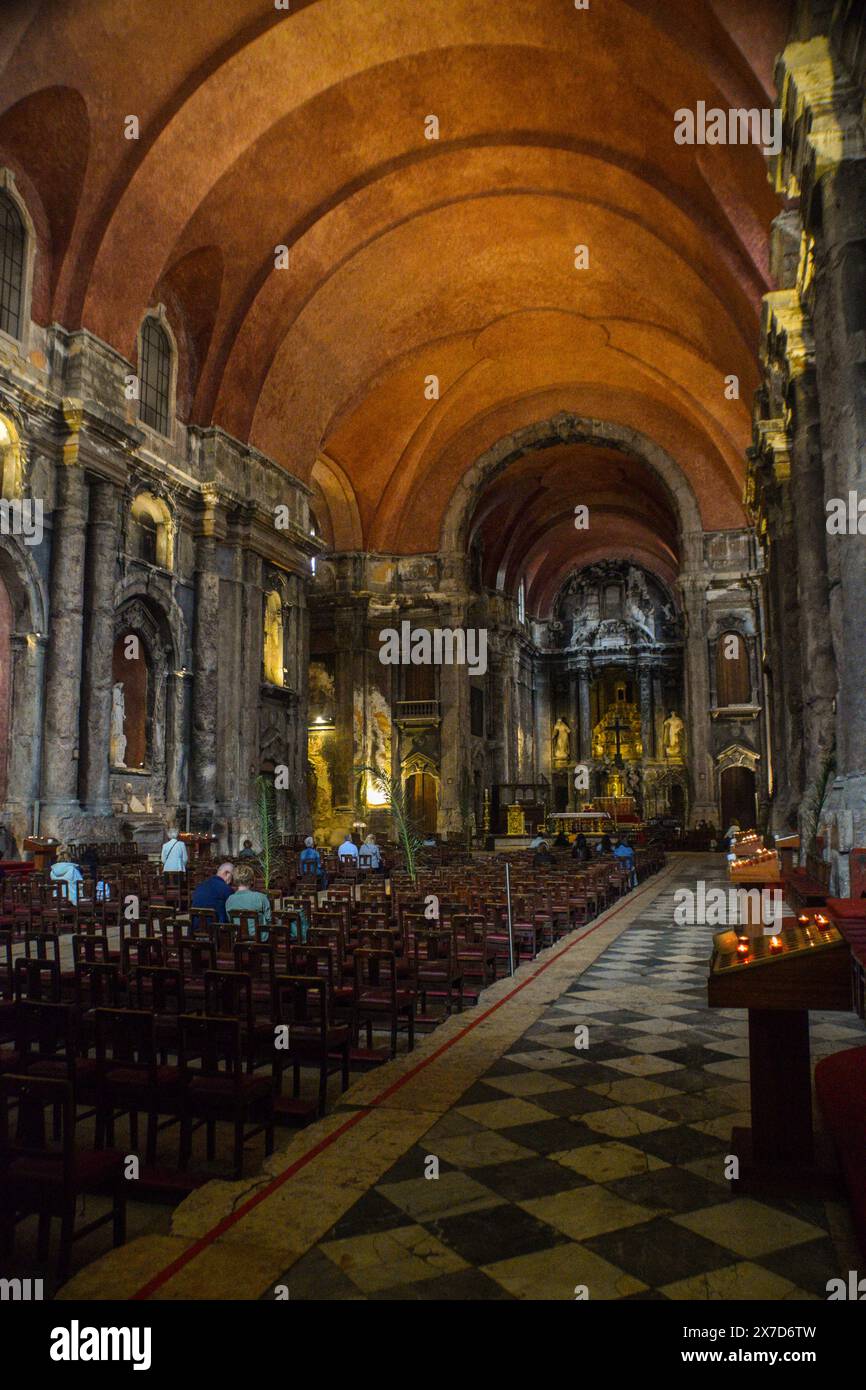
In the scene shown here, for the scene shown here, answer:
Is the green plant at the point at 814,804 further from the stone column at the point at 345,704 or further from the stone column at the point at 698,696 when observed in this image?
the stone column at the point at 345,704

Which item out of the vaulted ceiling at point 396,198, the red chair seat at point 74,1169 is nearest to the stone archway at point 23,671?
the vaulted ceiling at point 396,198

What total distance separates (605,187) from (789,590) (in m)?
12.1

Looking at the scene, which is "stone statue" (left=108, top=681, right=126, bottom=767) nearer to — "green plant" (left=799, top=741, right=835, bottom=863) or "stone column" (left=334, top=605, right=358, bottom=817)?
"stone column" (left=334, top=605, right=358, bottom=817)

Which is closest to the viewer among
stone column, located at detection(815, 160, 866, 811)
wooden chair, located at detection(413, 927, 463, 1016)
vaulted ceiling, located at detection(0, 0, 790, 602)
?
wooden chair, located at detection(413, 927, 463, 1016)

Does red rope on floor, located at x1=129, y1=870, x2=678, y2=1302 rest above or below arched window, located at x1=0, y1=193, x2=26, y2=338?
below

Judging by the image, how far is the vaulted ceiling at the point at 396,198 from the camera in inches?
650

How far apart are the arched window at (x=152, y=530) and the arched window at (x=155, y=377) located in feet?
6.08

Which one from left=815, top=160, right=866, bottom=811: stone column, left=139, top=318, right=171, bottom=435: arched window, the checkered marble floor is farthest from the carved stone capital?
left=139, top=318, right=171, bottom=435: arched window

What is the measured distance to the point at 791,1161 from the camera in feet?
12.6

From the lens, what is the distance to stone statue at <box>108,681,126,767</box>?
65.3 feet

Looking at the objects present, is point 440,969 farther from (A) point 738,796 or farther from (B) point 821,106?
(A) point 738,796

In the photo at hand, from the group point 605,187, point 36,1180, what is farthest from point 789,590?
point 36,1180

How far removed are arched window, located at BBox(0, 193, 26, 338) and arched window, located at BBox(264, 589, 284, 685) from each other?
10220mm
